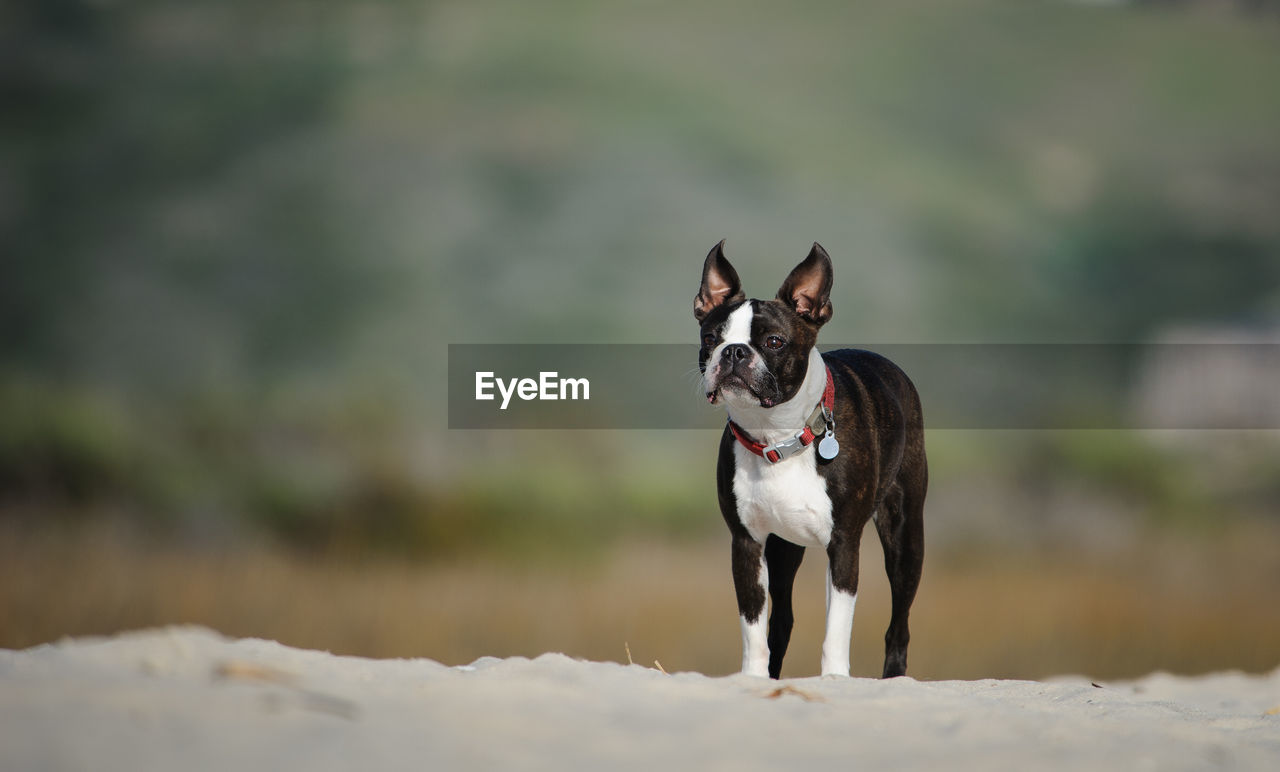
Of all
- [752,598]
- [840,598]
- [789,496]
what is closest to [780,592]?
[752,598]

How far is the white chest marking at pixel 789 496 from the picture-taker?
5129mm

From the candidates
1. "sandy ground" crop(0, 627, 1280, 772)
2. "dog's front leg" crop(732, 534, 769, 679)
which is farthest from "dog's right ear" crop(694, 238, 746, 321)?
"sandy ground" crop(0, 627, 1280, 772)

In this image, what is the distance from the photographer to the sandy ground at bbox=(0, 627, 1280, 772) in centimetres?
304

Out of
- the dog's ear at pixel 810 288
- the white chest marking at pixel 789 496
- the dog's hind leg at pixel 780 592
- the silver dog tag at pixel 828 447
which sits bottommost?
the dog's hind leg at pixel 780 592

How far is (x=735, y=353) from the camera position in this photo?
499 cm

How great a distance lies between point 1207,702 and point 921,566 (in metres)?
1.60

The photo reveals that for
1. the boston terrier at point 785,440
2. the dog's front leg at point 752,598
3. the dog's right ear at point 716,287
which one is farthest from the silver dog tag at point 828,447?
the dog's right ear at point 716,287

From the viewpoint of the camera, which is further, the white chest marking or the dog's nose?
the white chest marking

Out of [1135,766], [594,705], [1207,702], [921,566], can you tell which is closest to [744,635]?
[921,566]

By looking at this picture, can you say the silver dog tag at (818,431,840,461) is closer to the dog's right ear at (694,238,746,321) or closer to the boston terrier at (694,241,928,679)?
the boston terrier at (694,241,928,679)

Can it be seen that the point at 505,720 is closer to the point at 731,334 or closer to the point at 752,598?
the point at 752,598

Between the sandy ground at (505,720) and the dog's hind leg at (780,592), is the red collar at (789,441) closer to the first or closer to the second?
the dog's hind leg at (780,592)

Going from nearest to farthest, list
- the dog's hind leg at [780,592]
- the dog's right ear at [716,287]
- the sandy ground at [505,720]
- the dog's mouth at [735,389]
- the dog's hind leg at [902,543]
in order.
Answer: the sandy ground at [505,720]
the dog's mouth at [735,389]
the dog's right ear at [716,287]
the dog's hind leg at [780,592]
the dog's hind leg at [902,543]

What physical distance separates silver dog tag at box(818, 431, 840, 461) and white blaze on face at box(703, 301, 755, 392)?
1.64 ft
